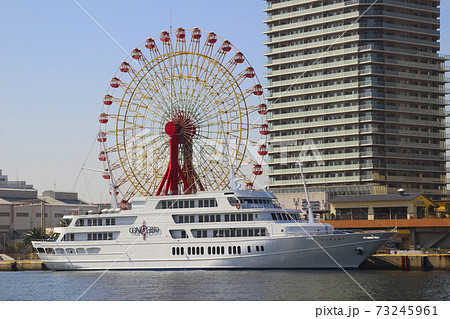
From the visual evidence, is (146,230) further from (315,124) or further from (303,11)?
(303,11)

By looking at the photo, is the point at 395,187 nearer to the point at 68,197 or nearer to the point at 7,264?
the point at 7,264

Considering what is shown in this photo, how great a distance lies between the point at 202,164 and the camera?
79312 mm

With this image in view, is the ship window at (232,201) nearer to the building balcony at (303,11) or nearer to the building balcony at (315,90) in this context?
the building balcony at (315,90)

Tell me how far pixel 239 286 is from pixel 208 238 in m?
16.3

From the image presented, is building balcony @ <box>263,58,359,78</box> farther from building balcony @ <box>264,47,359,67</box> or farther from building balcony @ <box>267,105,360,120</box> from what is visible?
building balcony @ <box>267,105,360,120</box>

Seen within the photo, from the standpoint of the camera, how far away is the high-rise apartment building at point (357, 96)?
116688 millimetres

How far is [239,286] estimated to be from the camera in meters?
55.1

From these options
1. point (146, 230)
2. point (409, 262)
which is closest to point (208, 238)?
point (146, 230)

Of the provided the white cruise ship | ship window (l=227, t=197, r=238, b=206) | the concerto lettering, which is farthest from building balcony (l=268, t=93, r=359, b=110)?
the concerto lettering

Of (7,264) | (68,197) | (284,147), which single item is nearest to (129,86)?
(7,264)

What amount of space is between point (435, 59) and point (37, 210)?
7832cm

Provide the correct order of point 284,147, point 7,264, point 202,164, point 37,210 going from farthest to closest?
point 37,210 → point 284,147 → point 7,264 → point 202,164

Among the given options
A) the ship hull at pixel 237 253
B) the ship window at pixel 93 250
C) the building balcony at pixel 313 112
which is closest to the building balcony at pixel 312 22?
the building balcony at pixel 313 112

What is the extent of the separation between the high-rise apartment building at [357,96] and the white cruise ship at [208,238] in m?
46.7
